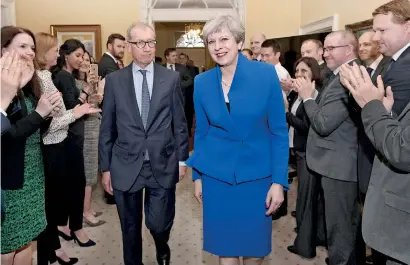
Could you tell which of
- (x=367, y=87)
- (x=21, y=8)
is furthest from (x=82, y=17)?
(x=367, y=87)

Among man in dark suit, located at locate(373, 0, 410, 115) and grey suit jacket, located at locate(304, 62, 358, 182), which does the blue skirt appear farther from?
man in dark suit, located at locate(373, 0, 410, 115)

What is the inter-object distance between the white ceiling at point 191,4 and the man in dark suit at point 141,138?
6.21 m

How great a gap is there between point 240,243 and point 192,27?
10.8 metres

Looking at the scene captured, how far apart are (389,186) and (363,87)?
1.41 feet

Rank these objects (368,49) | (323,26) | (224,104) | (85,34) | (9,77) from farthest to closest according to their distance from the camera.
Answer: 1. (85,34)
2. (323,26)
3. (368,49)
4. (224,104)
5. (9,77)

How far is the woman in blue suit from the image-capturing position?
7.27 ft

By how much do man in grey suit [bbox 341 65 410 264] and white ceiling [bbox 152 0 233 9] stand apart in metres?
7.38

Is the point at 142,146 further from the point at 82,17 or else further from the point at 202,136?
the point at 82,17

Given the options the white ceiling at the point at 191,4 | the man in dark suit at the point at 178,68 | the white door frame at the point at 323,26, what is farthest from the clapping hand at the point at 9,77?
the white ceiling at the point at 191,4

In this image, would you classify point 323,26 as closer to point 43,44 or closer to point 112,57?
point 112,57

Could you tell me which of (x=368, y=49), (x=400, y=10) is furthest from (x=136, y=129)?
(x=368, y=49)

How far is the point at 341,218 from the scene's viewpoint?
9.16 feet

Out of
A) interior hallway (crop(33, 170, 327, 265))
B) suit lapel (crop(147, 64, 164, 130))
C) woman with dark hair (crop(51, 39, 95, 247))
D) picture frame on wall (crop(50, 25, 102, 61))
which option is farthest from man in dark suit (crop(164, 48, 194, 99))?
suit lapel (crop(147, 64, 164, 130))

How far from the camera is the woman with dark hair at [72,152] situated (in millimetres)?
3391
